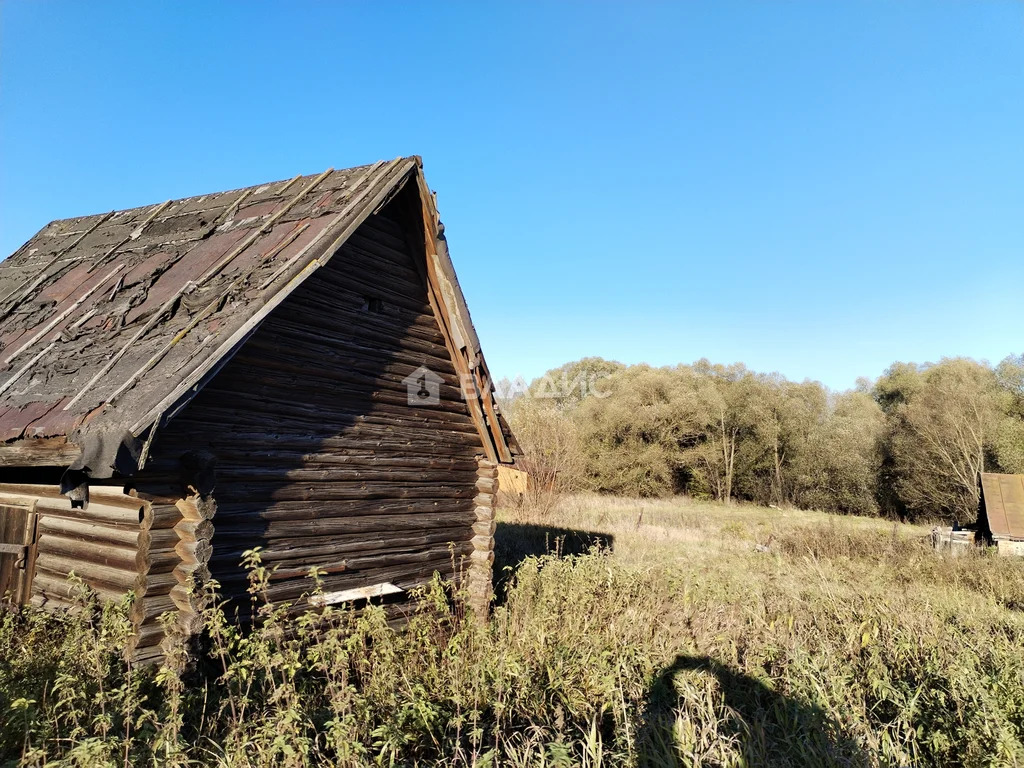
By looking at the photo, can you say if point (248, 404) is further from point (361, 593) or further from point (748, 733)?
point (748, 733)

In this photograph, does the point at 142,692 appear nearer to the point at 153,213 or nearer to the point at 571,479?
the point at 153,213

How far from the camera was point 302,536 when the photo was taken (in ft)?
24.7

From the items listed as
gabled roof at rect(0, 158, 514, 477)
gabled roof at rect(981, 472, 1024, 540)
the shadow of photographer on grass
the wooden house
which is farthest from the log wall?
gabled roof at rect(981, 472, 1024, 540)

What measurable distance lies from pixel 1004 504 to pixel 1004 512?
323 millimetres

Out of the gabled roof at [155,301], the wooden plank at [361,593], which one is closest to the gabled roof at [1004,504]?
the gabled roof at [155,301]

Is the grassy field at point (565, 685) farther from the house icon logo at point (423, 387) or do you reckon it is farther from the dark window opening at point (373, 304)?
the dark window opening at point (373, 304)

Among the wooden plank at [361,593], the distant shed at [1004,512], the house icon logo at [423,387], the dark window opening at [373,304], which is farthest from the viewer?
the distant shed at [1004,512]

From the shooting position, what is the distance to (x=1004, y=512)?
17.0 m

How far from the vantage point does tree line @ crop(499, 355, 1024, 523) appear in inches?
1142

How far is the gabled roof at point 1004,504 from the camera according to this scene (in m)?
16.6

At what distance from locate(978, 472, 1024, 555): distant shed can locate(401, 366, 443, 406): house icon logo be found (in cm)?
1552

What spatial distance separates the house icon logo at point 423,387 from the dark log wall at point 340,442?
93 mm

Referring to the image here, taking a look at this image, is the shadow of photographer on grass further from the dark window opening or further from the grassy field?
the dark window opening

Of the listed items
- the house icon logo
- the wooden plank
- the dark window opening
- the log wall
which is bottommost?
the wooden plank
